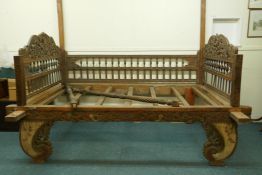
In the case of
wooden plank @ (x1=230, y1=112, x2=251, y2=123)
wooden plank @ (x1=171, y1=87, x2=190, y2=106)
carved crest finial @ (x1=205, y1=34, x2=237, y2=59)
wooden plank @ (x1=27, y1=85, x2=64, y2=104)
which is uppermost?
carved crest finial @ (x1=205, y1=34, x2=237, y2=59)

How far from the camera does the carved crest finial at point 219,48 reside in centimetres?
192

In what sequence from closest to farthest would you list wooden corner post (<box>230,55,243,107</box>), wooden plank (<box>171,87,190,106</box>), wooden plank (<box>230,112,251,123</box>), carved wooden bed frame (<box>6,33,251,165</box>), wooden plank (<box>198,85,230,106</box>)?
1. wooden plank (<box>230,112,251,123</box>)
2. wooden corner post (<box>230,55,243,107</box>)
3. carved wooden bed frame (<box>6,33,251,165</box>)
4. wooden plank (<box>198,85,230,106</box>)
5. wooden plank (<box>171,87,190,106</box>)

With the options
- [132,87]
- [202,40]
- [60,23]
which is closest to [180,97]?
[132,87]

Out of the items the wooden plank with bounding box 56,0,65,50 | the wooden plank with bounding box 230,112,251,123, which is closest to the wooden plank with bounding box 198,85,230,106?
the wooden plank with bounding box 230,112,251,123

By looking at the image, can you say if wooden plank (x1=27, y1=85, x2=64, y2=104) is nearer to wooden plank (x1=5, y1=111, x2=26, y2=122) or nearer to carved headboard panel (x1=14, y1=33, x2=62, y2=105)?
carved headboard panel (x1=14, y1=33, x2=62, y2=105)

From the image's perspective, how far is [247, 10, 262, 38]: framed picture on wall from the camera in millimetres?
2789

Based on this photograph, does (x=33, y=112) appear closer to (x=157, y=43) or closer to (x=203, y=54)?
(x=157, y=43)

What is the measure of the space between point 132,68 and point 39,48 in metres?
1.06

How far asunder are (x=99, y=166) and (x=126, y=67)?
1222 mm

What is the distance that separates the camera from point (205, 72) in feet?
8.96

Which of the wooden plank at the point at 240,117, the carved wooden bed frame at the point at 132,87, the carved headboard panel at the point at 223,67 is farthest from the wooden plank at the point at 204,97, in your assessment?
the wooden plank at the point at 240,117

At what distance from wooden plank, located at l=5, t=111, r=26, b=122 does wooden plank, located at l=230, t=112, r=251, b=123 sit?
4.96ft

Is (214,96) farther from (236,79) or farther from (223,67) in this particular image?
(236,79)

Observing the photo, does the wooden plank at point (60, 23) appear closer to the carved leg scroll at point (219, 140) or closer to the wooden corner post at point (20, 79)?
the wooden corner post at point (20, 79)
